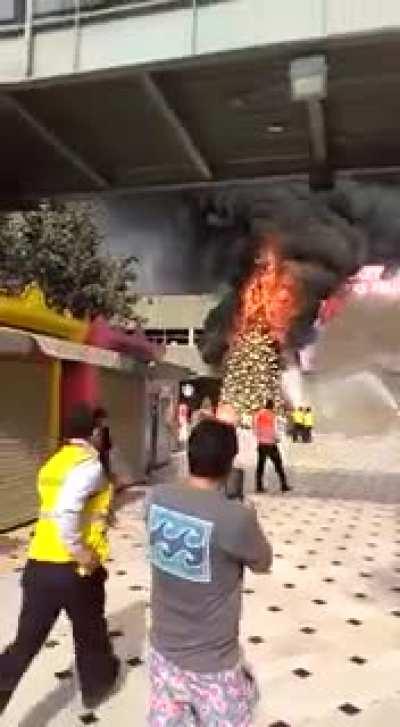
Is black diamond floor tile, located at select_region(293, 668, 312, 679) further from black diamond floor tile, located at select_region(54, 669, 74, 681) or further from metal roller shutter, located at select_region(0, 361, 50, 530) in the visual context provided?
metal roller shutter, located at select_region(0, 361, 50, 530)

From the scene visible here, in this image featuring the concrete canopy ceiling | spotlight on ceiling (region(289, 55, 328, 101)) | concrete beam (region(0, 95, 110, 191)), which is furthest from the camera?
concrete beam (region(0, 95, 110, 191))

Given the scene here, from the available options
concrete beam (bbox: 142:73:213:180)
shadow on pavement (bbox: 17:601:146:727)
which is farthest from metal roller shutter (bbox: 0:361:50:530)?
shadow on pavement (bbox: 17:601:146:727)

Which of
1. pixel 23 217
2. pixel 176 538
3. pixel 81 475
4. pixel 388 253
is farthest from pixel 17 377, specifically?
pixel 388 253

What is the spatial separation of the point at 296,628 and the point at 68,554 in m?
2.81

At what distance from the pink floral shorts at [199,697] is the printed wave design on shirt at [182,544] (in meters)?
0.32

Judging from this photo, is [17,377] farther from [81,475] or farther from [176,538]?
[176,538]

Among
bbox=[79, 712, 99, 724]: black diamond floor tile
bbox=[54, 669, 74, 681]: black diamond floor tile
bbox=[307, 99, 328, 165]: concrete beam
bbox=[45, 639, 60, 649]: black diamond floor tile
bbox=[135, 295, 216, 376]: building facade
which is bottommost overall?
bbox=[79, 712, 99, 724]: black diamond floor tile

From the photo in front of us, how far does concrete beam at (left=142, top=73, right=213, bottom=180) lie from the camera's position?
8273 millimetres

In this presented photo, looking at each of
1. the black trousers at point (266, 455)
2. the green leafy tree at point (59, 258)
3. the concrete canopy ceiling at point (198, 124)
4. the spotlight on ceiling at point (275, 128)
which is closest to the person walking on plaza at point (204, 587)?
the concrete canopy ceiling at point (198, 124)

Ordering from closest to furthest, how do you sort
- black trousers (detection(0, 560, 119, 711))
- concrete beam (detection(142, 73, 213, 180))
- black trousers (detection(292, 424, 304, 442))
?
black trousers (detection(0, 560, 119, 711)), concrete beam (detection(142, 73, 213, 180)), black trousers (detection(292, 424, 304, 442))

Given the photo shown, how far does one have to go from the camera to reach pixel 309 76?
7.16 m

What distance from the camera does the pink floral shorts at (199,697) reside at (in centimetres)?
244

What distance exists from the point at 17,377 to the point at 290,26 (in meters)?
5.41

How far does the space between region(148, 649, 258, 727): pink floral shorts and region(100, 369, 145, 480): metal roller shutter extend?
10438mm
